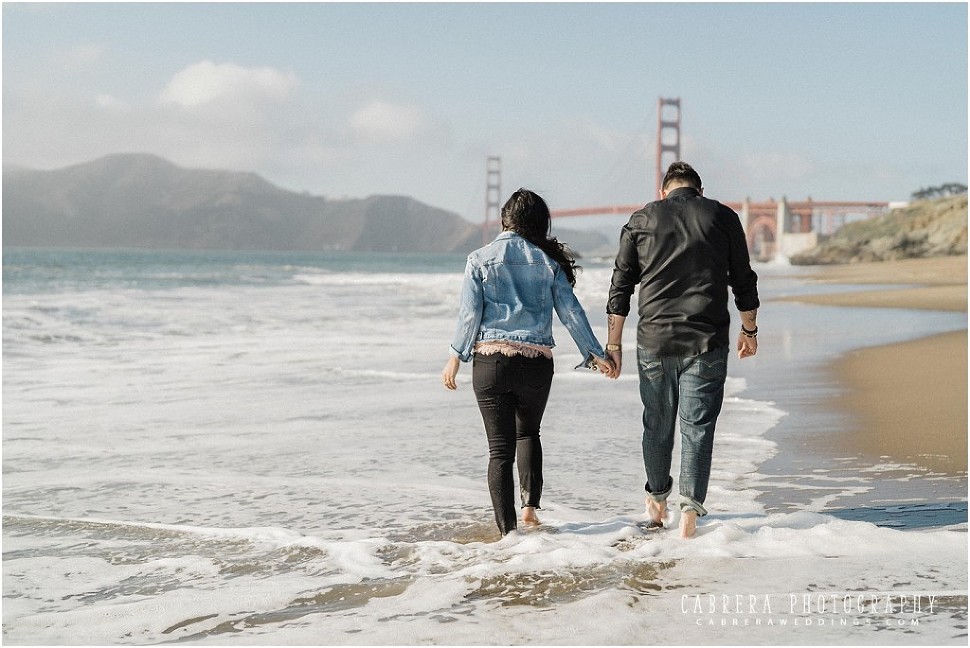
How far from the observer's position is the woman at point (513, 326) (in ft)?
9.03

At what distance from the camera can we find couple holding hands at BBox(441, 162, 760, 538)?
107 inches

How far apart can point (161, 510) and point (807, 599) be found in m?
2.08

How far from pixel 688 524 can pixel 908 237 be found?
143ft

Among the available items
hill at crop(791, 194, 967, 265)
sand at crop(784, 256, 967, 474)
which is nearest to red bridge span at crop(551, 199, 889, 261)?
hill at crop(791, 194, 967, 265)

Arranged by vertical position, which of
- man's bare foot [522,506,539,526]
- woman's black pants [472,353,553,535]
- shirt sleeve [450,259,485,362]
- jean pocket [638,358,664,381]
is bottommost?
man's bare foot [522,506,539,526]

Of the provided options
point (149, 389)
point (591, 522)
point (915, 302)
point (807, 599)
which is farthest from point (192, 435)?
point (915, 302)

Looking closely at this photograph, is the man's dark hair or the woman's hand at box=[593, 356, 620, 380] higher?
the man's dark hair

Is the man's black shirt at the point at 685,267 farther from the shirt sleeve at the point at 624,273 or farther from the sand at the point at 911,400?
the sand at the point at 911,400

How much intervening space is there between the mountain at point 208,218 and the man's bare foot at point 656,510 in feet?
428

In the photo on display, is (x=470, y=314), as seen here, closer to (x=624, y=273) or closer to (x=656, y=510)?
(x=624, y=273)

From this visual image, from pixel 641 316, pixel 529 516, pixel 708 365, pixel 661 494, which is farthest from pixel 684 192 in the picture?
pixel 529 516

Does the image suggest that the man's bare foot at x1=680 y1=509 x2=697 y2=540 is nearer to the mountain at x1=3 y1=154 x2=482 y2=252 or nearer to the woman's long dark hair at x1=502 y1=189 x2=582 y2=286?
the woman's long dark hair at x1=502 y1=189 x2=582 y2=286

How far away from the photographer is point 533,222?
2.80m

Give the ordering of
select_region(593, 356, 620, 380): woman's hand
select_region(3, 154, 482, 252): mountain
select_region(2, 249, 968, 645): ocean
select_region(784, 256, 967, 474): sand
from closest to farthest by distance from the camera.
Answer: select_region(2, 249, 968, 645): ocean → select_region(593, 356, 620, 380): woman's hand → select_region(784, 256, 967, 474): sand → select_region(3, 154, 482, 252): mountain
